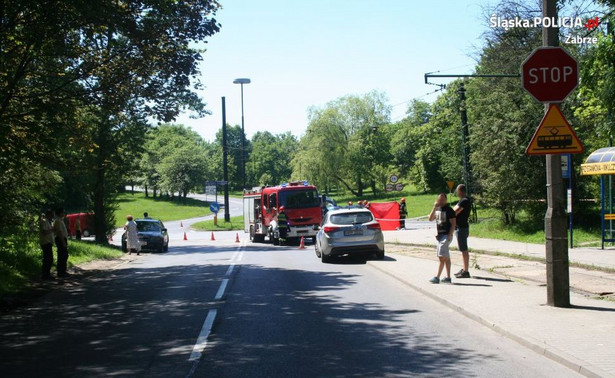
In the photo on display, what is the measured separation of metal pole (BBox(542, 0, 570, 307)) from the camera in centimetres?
913

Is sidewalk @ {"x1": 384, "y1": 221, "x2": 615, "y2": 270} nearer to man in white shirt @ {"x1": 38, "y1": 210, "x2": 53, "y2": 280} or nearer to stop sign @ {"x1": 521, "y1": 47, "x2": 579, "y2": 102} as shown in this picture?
stop sign @ {"x1": 521, "y1": 47, "x2": 579, "y2": 102}

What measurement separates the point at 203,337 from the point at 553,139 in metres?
5.77

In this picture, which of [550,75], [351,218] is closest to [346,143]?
[351,218]

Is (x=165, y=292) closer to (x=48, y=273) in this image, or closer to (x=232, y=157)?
(x=48, y=273)

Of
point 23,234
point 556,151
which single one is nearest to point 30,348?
point 556,151

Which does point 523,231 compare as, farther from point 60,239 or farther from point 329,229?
point 60,239

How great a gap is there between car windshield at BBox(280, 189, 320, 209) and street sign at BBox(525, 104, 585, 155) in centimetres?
2126

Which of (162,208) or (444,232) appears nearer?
(444,232)

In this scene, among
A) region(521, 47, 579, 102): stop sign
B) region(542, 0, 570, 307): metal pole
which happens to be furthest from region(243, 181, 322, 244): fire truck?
region(521, 47, 579, 102): stop sign

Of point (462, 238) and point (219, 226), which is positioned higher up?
point (462, 238)

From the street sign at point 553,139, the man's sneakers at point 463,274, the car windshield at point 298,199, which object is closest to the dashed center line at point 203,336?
the man's sneakers at point 463,274

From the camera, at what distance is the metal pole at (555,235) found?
913cm

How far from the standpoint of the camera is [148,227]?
30.1 m

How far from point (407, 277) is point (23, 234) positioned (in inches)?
444
